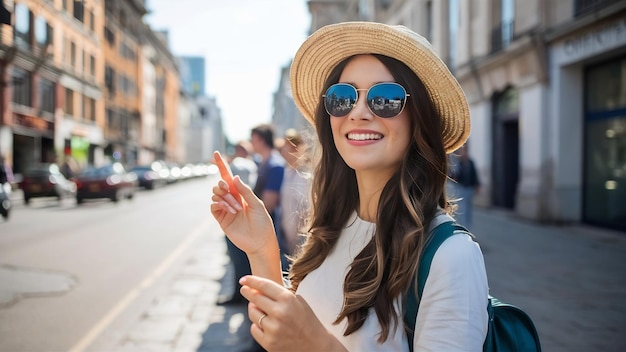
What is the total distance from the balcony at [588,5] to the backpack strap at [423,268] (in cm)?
1080

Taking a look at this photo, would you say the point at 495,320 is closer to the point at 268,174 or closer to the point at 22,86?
the point at 22,86

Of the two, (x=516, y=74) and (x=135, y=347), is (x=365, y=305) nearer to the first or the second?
(x=135, y=347)

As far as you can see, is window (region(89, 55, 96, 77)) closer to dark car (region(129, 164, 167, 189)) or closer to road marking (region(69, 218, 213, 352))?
road marking (region(69, 218, 213, 352))

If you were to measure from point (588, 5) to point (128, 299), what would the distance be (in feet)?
34.8

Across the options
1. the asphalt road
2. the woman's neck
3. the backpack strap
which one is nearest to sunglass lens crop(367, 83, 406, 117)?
the woman's neck

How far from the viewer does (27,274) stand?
7.23 meters

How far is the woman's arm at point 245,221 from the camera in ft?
5.46

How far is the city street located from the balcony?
177 inches

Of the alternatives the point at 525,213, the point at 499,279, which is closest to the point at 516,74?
the point at 525,213

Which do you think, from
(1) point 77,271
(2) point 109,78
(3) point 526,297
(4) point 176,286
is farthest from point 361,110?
(1) point 77,271

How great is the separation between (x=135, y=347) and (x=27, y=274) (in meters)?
3.63

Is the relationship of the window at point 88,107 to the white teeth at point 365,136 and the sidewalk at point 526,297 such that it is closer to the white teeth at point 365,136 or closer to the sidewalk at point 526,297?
the sidewalk at point 526,297

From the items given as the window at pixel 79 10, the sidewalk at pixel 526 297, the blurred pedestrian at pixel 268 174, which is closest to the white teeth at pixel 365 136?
the window at pixel 79 10

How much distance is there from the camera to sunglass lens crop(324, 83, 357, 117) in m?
1.68
